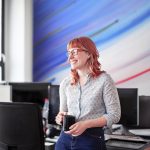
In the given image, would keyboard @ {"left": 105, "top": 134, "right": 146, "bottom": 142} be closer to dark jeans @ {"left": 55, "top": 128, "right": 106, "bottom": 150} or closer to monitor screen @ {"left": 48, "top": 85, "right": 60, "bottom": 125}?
monitor screen @ {"left": 48, "top": 85, "right": 60, "bottom": 125}

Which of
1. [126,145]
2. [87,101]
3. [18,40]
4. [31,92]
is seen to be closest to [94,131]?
[87,101]

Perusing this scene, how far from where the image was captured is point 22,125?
1.70 meters

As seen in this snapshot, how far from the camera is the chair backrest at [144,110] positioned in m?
2.48

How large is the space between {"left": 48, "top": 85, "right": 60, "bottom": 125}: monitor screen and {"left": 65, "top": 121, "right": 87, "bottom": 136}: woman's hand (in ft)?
3.00

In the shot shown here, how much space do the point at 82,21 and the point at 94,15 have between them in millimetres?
173

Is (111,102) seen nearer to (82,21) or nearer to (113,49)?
(113,49)

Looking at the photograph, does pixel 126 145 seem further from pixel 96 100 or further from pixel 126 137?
pixel 96 100

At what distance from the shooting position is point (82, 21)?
12.0 ft

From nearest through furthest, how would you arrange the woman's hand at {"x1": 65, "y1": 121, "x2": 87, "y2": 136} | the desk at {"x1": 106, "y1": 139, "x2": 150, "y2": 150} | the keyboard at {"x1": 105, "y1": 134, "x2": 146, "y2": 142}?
1. the woman's hand at {"x1": 65, "y1": 121, "x2": 87, "y2": 136}
2. the desk at {"x1": 106, "y1": 139, "x2": 150, "y2": 150}
3. the keyboard at {"x1": 105, "y1": 134, "x2": 146, "y2": 142}

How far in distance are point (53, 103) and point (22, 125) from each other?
2.77 feet

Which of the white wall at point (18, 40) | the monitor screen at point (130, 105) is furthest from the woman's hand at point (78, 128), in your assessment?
the white wall at point (18, 40)

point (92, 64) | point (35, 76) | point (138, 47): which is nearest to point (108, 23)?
point (138, 47)

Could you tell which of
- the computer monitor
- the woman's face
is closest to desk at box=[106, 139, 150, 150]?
the woman's face

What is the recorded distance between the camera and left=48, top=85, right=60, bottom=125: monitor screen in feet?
8.29
